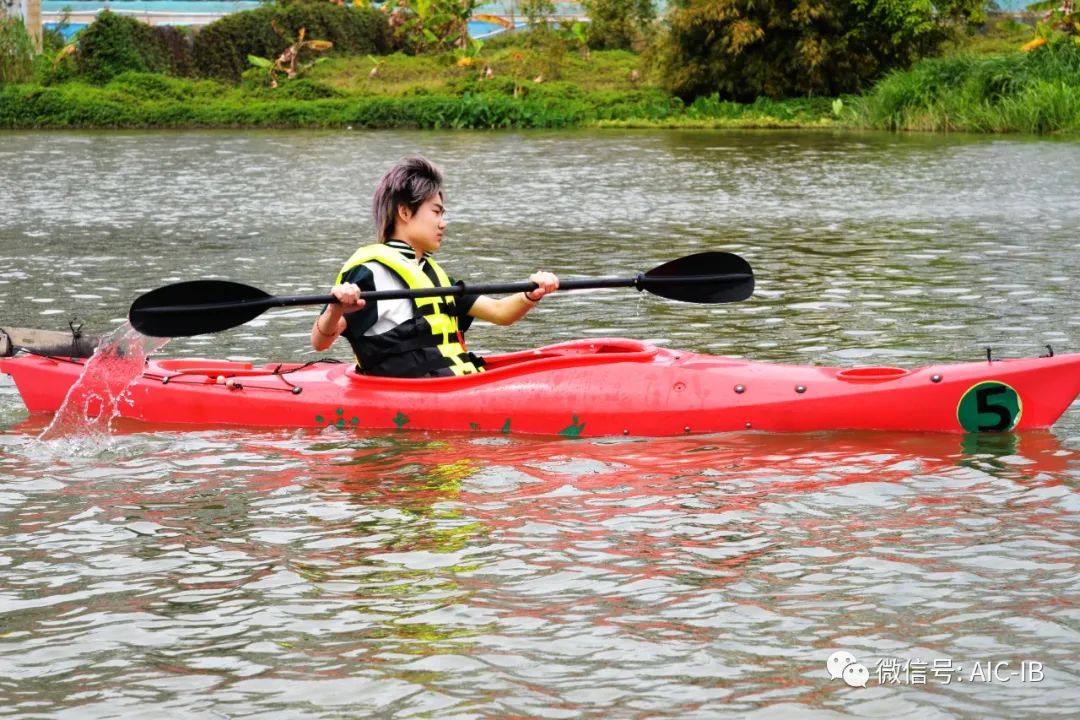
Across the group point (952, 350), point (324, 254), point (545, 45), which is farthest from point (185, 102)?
point (952, 350)

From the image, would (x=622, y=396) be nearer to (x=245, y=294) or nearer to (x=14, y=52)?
(x=245, y=294)

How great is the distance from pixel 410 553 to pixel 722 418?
5.93ft

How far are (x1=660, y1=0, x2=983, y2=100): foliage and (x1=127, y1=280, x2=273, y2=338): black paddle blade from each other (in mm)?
23626

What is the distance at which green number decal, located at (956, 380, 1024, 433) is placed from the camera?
607 centimetres

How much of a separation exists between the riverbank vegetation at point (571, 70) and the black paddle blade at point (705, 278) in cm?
1828

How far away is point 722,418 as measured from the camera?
632 cm

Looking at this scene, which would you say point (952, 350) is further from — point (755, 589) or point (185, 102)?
point (185, 102)

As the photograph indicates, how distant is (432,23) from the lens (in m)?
34.0

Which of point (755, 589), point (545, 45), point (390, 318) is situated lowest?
point (755, 589)

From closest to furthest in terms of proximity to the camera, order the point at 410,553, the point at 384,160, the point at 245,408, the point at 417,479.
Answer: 1. the point at 410,553
2. the point at 417,479
3. the point at 245,408
4. the point at 384,160

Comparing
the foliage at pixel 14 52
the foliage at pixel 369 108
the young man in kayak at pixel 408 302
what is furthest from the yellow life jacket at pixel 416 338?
the foliage at pixel 14 52

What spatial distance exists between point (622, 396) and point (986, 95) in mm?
20125

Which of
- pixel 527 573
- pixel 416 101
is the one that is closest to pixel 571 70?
pixel 416 101

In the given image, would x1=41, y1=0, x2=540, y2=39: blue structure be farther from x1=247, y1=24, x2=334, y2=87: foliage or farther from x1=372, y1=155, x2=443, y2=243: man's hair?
x1=372, y1=155, x2=443, y2=243: man's hair
